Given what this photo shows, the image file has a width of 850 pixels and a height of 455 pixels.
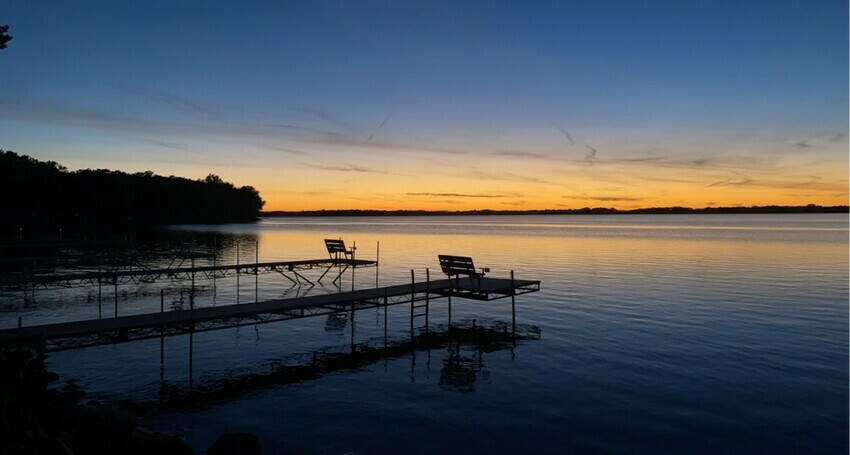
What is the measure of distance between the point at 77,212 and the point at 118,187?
2407cm

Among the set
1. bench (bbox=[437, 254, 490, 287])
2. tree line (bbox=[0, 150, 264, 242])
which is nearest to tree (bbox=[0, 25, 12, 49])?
bench (bbox=[437, 254, 490, 287])

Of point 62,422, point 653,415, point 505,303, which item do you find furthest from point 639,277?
point 62,422

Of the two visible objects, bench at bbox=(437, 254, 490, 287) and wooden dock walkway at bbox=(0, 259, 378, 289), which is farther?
wooden dock walkway at bbox=(0, 259, 378, 289)

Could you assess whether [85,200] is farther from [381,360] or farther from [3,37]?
[381,360]

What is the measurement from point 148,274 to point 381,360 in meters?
18.5

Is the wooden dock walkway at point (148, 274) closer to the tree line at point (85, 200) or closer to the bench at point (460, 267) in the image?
the bench at point (460, 267)

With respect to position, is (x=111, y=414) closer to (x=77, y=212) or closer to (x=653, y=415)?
(x=653, y=415)

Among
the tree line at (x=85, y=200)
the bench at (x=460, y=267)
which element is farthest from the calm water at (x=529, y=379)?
the tree line at (x=85, y=200)

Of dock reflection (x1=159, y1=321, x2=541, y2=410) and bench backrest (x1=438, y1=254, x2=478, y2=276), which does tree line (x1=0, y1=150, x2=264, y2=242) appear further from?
dock reflection (x1=159, y1=321, x2=541, y2=410)

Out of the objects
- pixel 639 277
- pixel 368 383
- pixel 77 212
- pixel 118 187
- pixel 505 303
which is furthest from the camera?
pixel 118 187

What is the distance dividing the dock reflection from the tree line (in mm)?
70563

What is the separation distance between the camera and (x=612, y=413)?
42.3ft

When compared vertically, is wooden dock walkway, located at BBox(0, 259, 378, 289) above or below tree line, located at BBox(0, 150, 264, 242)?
below

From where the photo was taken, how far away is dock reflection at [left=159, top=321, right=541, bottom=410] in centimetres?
1418
